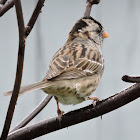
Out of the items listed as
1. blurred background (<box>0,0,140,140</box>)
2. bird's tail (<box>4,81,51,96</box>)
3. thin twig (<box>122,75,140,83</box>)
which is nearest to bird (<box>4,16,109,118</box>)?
bird's tail (<box>4,81,51,96</box>)

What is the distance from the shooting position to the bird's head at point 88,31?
2754mm

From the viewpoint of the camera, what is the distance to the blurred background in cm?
433

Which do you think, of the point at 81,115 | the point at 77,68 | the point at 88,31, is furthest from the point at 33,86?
the point at 88,31

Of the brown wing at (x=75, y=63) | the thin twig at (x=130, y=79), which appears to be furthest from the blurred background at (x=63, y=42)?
the thin twig at (x=130, y=79)

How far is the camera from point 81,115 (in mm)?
1765

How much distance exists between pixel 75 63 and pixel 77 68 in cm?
6

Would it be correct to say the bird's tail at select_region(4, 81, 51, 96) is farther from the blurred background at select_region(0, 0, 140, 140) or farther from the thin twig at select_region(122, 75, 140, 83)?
the blurred background at select_region(0, 0, 140, 140)

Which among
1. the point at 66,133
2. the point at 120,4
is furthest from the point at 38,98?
the point at 120,4

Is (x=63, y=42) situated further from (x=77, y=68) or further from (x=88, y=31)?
(x=77, y=68)

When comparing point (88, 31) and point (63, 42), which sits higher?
point (88, 31)

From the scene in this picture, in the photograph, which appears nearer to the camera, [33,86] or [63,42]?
[33,86]

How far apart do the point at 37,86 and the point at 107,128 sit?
2950mm

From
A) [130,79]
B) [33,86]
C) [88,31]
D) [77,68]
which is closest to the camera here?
[130,79]

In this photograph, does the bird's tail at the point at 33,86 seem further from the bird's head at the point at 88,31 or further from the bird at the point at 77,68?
the bird's head at the point at 88,31
